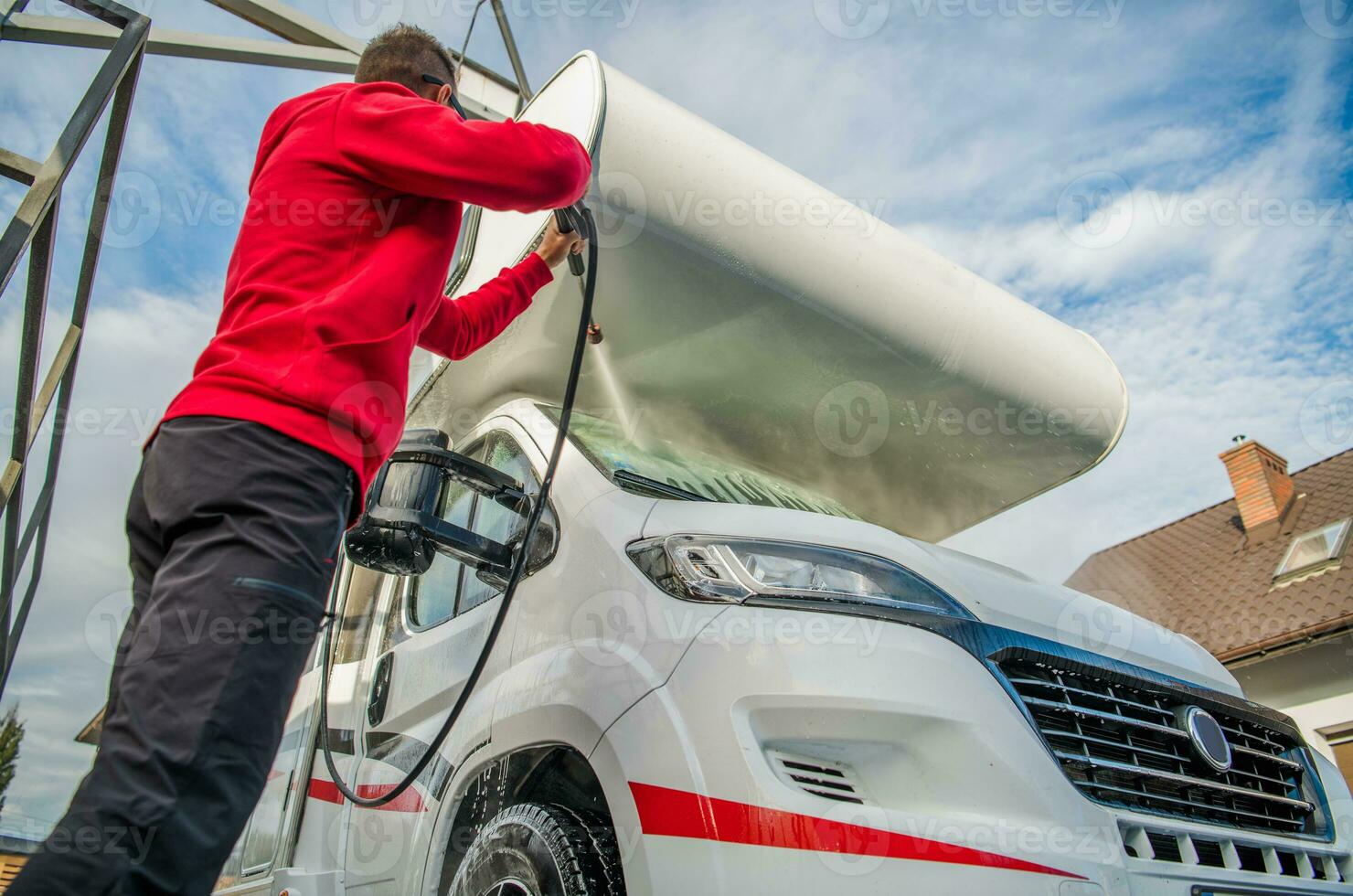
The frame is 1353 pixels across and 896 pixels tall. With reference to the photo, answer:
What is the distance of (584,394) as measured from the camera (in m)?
2.90

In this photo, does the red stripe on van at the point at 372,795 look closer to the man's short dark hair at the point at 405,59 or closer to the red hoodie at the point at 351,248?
the red hoodie at the point at 351,248

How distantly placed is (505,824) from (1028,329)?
2.31 meters

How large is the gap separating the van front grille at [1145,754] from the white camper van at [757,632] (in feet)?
0.04

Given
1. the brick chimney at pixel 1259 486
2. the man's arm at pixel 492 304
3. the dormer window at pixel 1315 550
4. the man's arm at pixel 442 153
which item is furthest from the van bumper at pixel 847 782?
the brick chimney at pixel 1259 486

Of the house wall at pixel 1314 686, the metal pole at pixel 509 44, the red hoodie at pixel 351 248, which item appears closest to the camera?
the red hoodie at pixel 351 248

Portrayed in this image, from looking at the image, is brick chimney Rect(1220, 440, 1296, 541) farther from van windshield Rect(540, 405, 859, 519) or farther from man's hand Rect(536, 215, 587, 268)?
man's hand Rect(536, 215, 587, 268)

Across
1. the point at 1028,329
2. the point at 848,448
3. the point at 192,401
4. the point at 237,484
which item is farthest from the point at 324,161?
the point at 1028,329

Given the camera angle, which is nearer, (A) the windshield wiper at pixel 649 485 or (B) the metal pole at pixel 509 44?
(A) the windshield wiper at pixel 649 485

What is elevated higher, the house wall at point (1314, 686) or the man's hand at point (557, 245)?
the house wall at point (1314, 686)

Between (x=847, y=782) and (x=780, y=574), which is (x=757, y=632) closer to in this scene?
(x=780, y=574)

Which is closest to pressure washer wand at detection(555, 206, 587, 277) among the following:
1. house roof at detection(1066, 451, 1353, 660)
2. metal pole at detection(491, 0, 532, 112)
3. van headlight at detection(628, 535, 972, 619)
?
van headlight at detection(628, 535, 972, 619)

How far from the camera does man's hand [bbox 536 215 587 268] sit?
2.24 m

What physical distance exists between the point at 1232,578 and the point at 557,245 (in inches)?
509

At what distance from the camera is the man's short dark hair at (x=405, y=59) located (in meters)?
1.91
